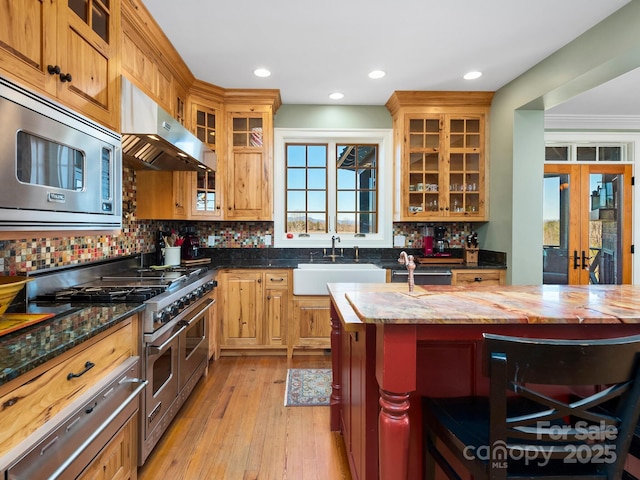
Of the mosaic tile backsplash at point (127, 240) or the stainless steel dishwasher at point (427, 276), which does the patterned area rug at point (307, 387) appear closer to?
the stainless steel dishwasher at point (427, 276)

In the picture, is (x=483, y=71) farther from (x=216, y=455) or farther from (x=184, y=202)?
(x=216, y=455)

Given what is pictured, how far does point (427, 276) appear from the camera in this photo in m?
3.30

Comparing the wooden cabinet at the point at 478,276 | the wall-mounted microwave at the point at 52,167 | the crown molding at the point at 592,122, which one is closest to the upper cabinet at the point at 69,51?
the wall-mounted microwave at the point at 52,167

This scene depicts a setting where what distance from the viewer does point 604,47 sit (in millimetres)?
2285

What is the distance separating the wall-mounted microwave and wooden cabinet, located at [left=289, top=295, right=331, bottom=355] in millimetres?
2031

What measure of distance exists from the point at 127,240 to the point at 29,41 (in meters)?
1.80

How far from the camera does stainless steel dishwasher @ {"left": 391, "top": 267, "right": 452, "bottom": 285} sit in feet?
10.8

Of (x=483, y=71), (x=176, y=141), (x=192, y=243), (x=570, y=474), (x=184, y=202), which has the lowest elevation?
(x=570, y=474)

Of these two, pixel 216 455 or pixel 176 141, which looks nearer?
pixel 216 455

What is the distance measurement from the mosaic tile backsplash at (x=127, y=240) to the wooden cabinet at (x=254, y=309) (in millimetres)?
611

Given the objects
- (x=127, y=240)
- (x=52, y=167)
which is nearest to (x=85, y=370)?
(x=52, y=167)

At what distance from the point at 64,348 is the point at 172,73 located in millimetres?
2490

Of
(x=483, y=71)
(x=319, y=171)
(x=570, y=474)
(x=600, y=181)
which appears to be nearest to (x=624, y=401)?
(x=570, y=474)

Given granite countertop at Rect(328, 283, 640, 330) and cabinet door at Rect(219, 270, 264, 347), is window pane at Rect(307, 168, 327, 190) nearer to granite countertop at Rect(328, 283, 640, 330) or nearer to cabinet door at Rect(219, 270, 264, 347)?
cabinet door at Rect(219, 270, 264, 347)
